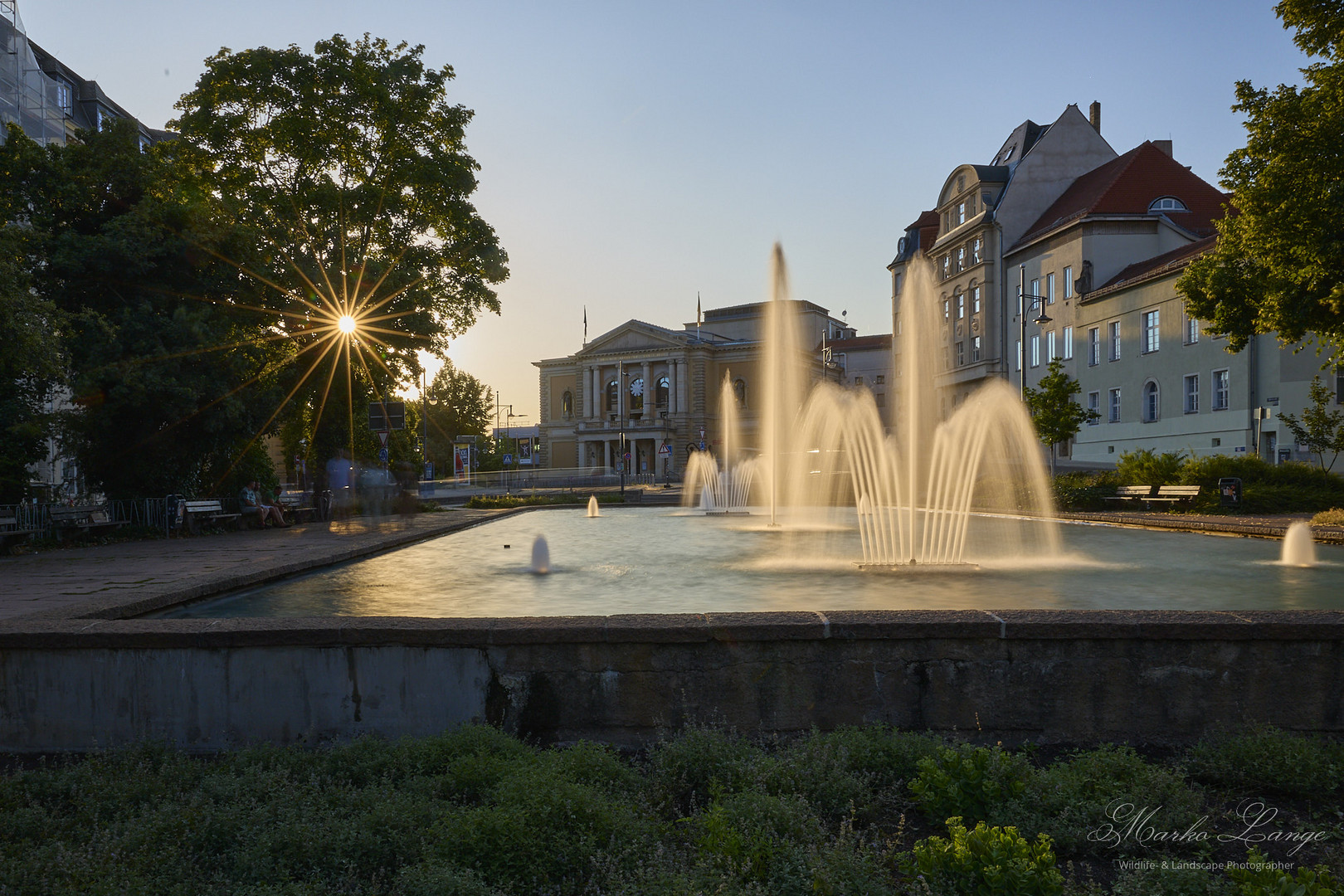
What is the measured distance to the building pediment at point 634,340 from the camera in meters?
87.2

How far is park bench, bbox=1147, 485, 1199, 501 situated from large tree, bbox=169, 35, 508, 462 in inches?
759

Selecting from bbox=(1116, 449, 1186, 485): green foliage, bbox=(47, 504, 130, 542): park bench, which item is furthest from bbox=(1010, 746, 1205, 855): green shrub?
bbox=(1116, 449, 1186, 485): green foliage

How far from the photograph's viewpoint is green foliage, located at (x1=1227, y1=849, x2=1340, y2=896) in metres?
2.48

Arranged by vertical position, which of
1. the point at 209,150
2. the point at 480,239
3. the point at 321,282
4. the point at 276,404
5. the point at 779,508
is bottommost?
the point at 779,508

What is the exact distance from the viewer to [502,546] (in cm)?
1519

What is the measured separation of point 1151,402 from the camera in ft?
127

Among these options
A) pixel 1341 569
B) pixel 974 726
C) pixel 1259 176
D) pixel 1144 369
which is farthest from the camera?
pixel 1144 369

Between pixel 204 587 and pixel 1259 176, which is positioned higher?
pixel 1259 176

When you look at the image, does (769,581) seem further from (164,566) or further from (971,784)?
(164,566)

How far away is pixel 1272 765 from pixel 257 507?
19.8 m

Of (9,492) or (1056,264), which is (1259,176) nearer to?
(9,492)

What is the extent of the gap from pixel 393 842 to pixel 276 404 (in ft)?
60.1

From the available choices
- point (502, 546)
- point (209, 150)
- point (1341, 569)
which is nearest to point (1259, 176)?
point (1341, 569)
